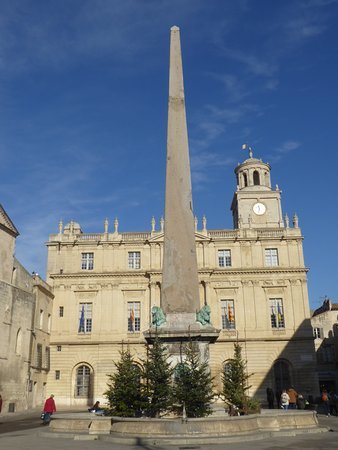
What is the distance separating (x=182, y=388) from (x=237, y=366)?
3.39 metres

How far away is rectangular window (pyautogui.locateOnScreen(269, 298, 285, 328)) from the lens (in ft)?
116

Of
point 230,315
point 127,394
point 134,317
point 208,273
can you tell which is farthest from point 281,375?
point 127,394

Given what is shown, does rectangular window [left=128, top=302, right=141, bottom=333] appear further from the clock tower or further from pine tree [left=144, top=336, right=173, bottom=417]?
pine tree [left=144, top=336, right=173, bottom=417]

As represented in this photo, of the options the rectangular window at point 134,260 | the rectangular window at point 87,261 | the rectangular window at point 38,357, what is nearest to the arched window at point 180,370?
the rectangular window at point 38,357

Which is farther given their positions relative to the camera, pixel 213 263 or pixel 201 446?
pixel 213 263

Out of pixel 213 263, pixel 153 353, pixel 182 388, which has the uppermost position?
pixel 213 263

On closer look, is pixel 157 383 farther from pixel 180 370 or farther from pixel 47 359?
pixel 47 359

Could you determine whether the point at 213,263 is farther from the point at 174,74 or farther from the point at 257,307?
the point at 174,74

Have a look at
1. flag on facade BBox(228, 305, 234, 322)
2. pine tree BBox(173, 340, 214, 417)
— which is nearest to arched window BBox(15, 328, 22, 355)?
flag on facade BBox(228, 305, 234, 322)

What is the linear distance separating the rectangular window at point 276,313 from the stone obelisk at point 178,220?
23.2 m

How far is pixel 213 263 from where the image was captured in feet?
121

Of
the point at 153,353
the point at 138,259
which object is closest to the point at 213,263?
the point at 138,259

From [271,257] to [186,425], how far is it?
27869 millimetres

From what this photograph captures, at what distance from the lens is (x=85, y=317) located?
36.2m
